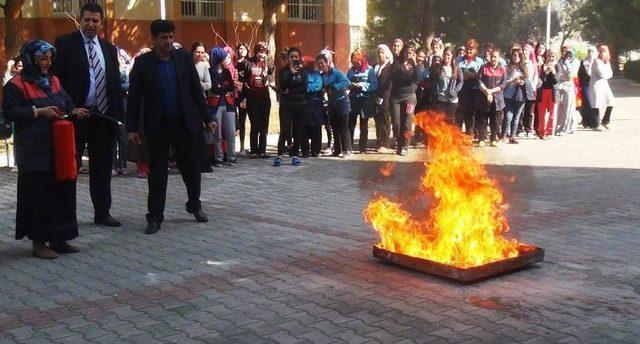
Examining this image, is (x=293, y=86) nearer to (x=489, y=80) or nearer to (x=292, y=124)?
(x=292, y=124)

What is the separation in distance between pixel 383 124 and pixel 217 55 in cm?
358

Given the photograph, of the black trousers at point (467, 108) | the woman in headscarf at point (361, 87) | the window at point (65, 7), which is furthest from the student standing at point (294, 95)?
the window at point (65, 7)

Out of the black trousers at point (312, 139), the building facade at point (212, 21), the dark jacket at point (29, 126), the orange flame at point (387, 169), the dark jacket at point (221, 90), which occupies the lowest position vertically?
the orange flame at point (387, 169)

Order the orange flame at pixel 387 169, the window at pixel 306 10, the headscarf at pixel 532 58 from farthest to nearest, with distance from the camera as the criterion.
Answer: the window at pixel 306 10 < the headscarf at pixel 532 58 < the orange flame at pixel 387 169

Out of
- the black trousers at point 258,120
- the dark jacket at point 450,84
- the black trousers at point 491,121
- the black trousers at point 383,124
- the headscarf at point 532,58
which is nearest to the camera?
the black trousers at point 258,120

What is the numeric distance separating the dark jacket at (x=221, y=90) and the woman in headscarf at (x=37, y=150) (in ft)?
17.4

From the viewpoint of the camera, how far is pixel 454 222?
255 inches

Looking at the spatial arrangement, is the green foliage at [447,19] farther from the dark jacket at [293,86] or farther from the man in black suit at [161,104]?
the man in black suit at [161,104]

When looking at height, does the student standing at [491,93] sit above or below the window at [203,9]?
below

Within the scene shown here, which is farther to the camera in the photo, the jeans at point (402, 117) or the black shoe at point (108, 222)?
the jeans at point (402, 117)

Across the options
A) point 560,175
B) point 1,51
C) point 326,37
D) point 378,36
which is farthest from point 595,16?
point 560,175

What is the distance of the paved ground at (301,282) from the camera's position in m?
5.05

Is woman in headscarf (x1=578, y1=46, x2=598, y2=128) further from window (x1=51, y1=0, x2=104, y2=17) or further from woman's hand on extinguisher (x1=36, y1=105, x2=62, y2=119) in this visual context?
window (x1=51, y1=0, x2=104, y2=17)

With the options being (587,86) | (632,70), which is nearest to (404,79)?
(587,86)
